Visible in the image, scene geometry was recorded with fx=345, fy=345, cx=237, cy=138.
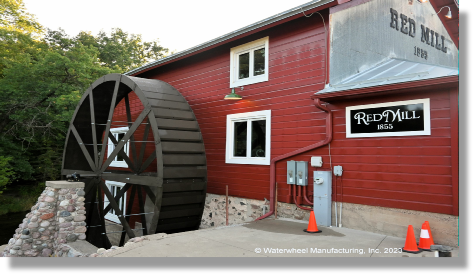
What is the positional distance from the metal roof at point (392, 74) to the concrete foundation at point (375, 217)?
1.82 meters

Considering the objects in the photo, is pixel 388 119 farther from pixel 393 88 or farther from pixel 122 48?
pixel 122 48

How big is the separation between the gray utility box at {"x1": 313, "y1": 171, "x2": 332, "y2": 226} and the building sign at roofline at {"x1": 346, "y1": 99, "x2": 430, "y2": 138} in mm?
761

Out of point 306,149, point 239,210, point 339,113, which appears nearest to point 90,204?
point 239,210

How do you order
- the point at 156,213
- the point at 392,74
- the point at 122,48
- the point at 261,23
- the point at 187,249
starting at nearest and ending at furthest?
the point at 187,249 → the point at 392,74 → the point at 156,213 → the point at 261,23 → the point at 122,48

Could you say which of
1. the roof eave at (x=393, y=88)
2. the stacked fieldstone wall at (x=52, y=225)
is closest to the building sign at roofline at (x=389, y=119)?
the roof eave at (x=393, y=88)

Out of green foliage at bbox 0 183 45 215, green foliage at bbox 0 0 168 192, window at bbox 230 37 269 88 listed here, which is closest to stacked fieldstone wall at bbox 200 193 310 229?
window at bbox 230 37 269 88

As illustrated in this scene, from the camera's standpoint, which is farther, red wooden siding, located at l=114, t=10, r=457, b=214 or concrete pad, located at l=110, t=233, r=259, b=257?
red wooden siding, located at l=114, t=10, r=457, b=214

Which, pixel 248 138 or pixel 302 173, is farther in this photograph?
pixel 248 138

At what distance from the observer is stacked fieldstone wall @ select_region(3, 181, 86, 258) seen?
20.0 feet

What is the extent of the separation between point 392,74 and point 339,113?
3.20ft

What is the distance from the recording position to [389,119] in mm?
5035

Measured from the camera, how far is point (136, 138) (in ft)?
33.9

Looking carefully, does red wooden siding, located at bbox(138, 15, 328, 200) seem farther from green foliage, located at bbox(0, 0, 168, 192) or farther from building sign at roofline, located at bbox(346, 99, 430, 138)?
green foliage, located at bbox(0, 0, 168, 192)

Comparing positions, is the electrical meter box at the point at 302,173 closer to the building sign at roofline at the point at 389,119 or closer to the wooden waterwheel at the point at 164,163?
the building sign at roofline at the point at 389,119
